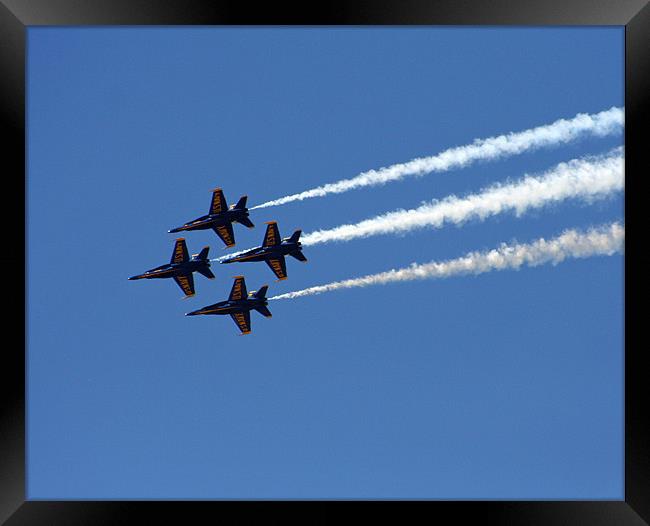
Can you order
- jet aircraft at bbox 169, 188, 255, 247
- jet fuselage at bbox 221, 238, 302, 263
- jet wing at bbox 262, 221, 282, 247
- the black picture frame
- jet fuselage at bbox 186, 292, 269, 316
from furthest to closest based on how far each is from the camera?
1. jet fuselage at bbox 186, 292, 269, 316
2. jet aircraft at bbox 169, 188, 255, 247
3. jet wing at bbox 262, 221, 282, 247
4. jet fuselage at bbox 221, 238, 302, 263
5. the black picture frame

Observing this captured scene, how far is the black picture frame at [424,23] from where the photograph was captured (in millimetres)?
23938

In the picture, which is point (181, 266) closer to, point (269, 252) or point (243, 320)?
point (243, 320)

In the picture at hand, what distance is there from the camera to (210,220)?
62594 mm

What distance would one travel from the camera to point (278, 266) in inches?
2402

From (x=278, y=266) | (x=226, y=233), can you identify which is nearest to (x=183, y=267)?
(x=226, y=233)

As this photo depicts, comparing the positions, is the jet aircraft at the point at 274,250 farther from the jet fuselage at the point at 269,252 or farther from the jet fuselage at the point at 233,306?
the jet fuselage at the point at 233,306

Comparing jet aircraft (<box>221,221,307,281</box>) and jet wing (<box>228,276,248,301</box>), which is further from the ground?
jet aircraft (<box>221,221,307,281</box>)

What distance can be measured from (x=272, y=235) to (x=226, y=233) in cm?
560

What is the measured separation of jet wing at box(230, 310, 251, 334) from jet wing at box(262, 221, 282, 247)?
8123mm

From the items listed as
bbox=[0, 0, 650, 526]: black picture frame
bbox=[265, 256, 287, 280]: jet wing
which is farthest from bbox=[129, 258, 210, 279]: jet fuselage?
bbox=[0, 0, 650, 526]: black picture frame

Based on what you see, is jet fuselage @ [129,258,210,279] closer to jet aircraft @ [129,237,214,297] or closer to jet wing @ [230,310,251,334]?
jet aircraft @ [129,237,214,297]

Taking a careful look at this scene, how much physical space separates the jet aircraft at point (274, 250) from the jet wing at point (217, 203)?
3488 millimetres

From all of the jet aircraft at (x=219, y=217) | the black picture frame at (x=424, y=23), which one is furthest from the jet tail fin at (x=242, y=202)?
the black picture frame at (x=424, y=23)

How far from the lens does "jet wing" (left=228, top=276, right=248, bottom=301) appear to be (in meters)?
64.8
